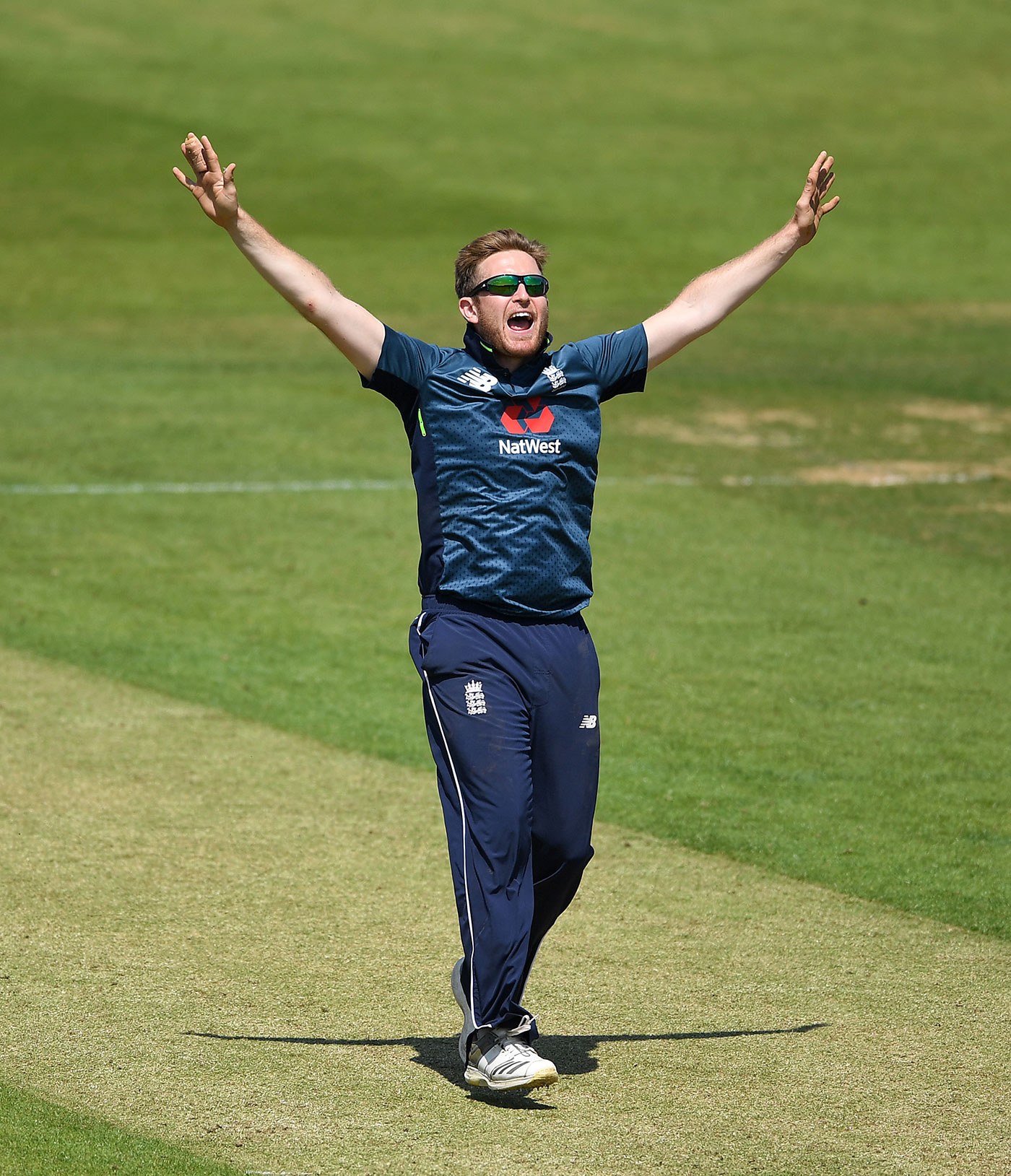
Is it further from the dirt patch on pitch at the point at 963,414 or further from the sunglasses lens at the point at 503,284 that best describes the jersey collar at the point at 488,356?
the dirt patch on pitch at the point at 963,414

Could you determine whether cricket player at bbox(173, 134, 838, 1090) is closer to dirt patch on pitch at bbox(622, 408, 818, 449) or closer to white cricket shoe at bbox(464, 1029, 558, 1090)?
white cricket shoe at bbox(464, 1029, 558, 1090)

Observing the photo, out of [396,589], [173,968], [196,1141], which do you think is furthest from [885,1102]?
[396,589]

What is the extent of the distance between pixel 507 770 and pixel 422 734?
4208 millimetres

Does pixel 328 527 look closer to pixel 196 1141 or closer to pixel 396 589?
pixel 396 589

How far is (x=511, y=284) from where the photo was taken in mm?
5520

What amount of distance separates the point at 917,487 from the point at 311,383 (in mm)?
7541

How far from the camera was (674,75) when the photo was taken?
44375 millimetres

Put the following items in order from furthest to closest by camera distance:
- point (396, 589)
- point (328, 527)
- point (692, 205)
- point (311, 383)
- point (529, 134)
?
point (529, 134)
point (692, 205)
point (311, 383)
point (328, 527)
point (396, 589)

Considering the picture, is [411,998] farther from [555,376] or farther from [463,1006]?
[555,376]

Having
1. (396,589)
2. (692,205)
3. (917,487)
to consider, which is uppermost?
(692,205)

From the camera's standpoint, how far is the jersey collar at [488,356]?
561cm

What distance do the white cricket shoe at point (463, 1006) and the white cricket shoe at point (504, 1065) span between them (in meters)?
0.03

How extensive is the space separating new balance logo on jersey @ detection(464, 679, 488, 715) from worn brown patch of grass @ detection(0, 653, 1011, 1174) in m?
1.15

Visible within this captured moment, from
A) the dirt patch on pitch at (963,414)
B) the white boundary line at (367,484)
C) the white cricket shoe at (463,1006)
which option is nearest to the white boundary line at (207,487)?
the white boundary line at (367,484)
